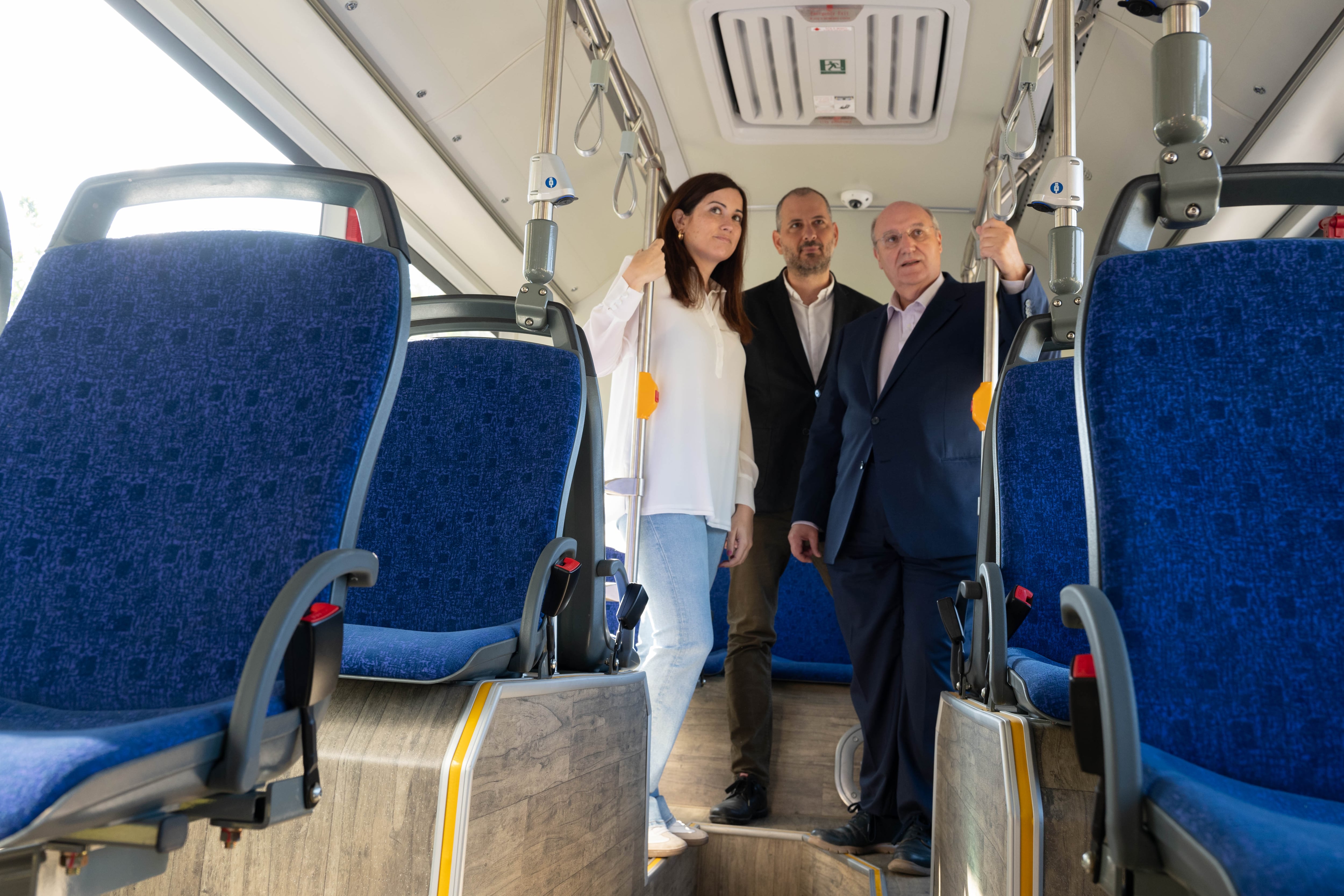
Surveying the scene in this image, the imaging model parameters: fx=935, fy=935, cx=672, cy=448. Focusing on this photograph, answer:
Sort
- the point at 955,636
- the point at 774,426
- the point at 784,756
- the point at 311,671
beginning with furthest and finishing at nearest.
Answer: the point at 774,426 → the point at 784,756 → the point at 955,636 → the point at 311,671

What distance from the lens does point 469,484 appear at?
196cm

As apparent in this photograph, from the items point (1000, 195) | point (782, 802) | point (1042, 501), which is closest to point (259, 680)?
point (1042, 501)

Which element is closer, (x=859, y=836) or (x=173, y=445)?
(x=173, y=445)

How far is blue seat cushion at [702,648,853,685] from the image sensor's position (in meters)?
3.30

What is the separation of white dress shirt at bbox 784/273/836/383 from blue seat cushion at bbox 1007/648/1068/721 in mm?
1858

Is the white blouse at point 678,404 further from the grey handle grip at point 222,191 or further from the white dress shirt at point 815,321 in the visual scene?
the grey handle grip at point 222,191

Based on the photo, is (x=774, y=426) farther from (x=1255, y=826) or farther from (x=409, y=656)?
(x=1255, y=826)

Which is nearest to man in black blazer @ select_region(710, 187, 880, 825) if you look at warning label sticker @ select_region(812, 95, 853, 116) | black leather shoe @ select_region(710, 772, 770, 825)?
black leather shoe @ select_region(710, 772, 770, 825)

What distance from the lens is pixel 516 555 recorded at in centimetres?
191

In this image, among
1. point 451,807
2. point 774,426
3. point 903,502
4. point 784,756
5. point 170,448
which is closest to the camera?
point 170,448

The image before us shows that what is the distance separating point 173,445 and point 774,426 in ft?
7.17

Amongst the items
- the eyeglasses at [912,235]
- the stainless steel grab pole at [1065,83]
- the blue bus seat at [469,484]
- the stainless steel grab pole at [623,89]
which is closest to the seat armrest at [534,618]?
the blue bus seat at [469,484]

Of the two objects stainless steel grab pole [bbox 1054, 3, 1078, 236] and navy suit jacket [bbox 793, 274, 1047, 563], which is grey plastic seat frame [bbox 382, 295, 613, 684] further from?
stainless steel grab pole [bbox 1054, 3, 1078, 236]

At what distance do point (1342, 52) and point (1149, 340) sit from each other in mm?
2404
